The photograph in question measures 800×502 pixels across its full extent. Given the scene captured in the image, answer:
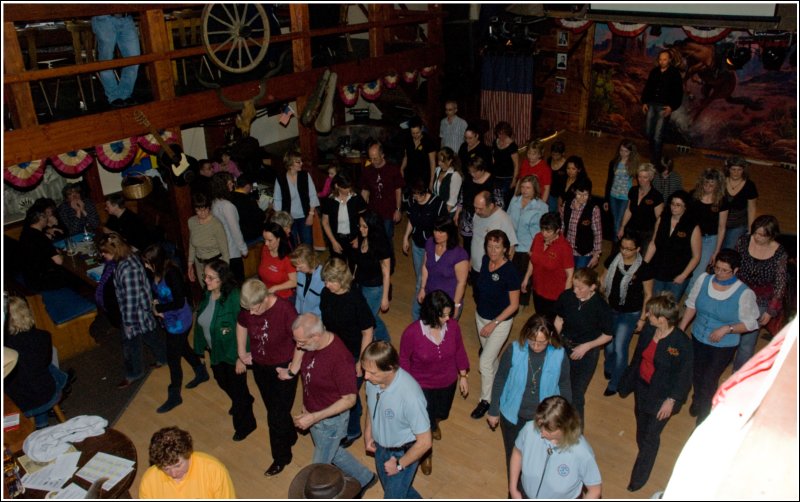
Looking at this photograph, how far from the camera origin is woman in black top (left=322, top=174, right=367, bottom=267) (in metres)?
6.09

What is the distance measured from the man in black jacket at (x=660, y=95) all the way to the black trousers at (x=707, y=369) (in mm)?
4381

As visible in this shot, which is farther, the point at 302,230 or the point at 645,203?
the point at 302,230

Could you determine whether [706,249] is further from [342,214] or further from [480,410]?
[342,214]

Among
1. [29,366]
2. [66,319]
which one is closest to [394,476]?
[29,366]

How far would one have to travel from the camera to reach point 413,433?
3762 mm

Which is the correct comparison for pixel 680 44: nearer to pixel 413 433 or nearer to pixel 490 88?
pixel 490 88

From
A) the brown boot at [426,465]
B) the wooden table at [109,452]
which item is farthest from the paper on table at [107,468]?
the brown boot at [426,465]

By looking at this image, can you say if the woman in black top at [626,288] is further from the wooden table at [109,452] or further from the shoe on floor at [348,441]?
the wooden table at [109,452]

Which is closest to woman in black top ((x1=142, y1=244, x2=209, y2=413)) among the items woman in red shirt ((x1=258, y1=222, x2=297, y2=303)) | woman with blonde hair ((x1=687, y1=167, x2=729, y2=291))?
woman in red shirt ((x1=258, y1=222, x2=297, y2=303))

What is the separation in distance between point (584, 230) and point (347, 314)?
248 cm

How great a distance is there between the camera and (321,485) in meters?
3.42

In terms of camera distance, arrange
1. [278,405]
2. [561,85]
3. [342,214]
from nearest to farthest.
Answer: [278,405] < [342,214] < [561,85]

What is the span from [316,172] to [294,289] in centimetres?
341

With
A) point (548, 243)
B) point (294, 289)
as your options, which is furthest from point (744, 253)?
point (294, 289)
